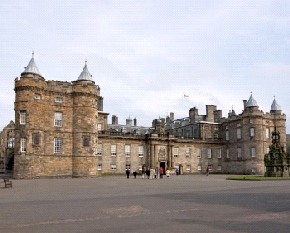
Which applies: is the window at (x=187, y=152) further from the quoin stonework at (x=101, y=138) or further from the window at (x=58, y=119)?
the window at (x=58, y=119)

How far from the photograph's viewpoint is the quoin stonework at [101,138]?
4378cm

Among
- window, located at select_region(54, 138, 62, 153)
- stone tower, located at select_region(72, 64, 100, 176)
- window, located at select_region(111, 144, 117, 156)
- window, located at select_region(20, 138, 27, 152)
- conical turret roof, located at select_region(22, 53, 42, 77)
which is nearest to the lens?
window, located at select_region(20, 138, 27, 152)

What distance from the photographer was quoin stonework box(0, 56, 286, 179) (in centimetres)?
4378

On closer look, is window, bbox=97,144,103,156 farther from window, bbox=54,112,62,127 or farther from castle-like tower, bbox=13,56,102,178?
window, bbox=54,112,62,127

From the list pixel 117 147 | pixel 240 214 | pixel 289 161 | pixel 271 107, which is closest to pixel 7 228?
pixel 240 214

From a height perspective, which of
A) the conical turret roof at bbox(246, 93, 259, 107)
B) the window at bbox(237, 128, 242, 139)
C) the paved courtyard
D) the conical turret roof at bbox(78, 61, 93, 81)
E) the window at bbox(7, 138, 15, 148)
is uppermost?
the conical turret roof at bbox(78, 61, 93, 81)

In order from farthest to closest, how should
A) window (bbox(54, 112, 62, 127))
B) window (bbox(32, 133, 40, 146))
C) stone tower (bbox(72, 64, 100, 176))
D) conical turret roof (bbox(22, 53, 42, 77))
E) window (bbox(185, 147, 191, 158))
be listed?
window (bbox(185, 147, 191, 158)) → stone tower (bbox(72, 64, 100, 176)) → window (bbox(54, 112, 62, 127)) → conical turret roof (bbox(22, 53, 42, 77)) → window (bbox(32, 133, 40, 146))

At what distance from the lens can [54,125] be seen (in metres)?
46.5

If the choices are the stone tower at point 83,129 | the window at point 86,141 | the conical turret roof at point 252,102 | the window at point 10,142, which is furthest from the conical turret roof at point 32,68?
the conical turret roof at point 252,102

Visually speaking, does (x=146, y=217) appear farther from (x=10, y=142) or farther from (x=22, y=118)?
(x=10, y=142)

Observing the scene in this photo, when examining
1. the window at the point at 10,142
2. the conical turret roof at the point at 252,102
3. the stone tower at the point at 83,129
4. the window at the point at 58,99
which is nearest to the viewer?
the window at the point at 58,99

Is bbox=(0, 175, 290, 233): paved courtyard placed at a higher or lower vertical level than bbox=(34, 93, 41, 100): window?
lower

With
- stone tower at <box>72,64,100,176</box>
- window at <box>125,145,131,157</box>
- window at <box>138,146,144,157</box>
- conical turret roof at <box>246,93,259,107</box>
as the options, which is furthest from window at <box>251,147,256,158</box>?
stone tower at <box>72,64,100,176</box>

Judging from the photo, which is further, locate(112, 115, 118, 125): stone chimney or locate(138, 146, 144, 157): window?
locate(112, 115, 118, 125): stone chimney
